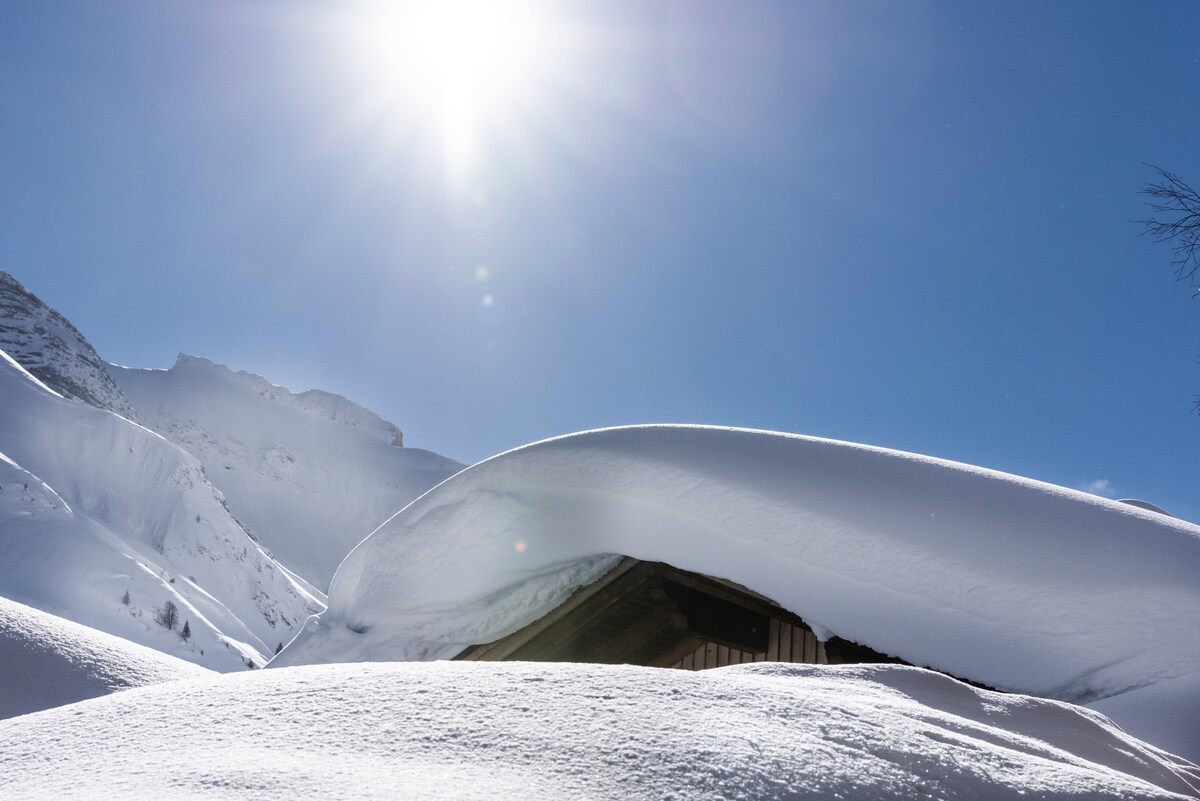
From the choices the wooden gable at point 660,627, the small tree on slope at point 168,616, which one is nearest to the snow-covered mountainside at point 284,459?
the small tree on slope at point 168,616

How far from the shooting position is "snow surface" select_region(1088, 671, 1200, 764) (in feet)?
9.60

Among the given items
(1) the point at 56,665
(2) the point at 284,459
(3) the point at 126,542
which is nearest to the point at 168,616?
(3) the point at 126,542

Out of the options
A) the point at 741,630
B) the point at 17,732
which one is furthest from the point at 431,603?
the point at 17,732

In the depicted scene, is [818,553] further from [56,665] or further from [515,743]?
[56,665]

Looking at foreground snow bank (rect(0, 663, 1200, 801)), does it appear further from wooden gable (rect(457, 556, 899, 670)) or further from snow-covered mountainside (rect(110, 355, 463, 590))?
snow-covered mountainside (rect(110, 355, 463, 590))

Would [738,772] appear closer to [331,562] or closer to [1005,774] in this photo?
[1005,774]

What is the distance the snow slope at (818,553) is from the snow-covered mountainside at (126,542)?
3534cm

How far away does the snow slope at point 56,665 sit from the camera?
282 centimetres

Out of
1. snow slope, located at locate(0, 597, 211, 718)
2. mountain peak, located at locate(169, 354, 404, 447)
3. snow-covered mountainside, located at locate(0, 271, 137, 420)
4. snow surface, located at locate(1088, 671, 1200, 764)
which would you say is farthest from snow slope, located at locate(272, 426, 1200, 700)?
mountain peak, located at locate(169, 354, 404, 447)

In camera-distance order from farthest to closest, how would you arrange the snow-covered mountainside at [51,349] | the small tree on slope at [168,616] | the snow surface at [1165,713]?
the snow-covered mountainside at [51,349], the small tree on slope at [168,616], the snow surface at [1165,713]

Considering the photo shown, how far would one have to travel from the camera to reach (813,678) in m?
2.26

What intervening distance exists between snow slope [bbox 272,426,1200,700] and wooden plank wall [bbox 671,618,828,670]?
0.97 meters

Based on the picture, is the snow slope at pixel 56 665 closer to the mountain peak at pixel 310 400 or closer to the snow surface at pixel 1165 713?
the snow surface at pixel 1165 713

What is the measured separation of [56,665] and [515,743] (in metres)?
2.39
